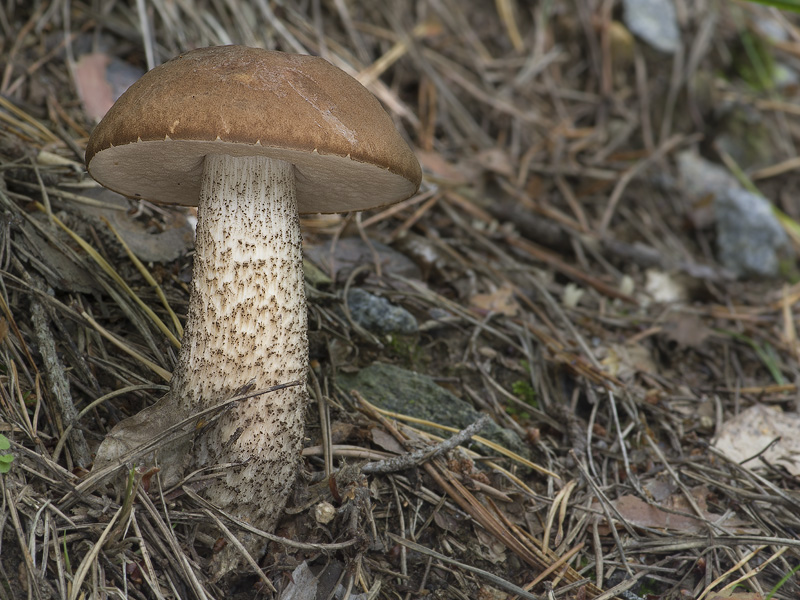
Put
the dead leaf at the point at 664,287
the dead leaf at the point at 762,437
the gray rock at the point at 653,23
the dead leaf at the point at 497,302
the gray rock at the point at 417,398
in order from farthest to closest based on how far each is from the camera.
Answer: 1. the gray rock at the point at 653,23
2. the dead leaf at the point at 664,287
3. the dead leaf at the point at 497,302
4. the dead leaf at the point at 762,437
5. the gray rock at the point at 417,398

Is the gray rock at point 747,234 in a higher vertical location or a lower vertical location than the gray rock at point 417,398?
lower

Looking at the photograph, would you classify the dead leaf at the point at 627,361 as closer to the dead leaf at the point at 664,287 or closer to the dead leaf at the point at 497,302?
the dead leaf at the point at 497,302

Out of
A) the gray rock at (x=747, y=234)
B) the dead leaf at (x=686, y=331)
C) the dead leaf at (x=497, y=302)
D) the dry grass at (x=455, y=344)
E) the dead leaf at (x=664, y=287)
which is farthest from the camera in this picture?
the gray rock at (x=747, y=234)

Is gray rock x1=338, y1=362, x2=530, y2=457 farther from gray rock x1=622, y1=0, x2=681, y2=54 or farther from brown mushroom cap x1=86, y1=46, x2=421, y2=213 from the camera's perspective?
gray rock x1=622, y1=0, x2=681, y2=54

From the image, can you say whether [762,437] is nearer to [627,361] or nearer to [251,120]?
[627,361]

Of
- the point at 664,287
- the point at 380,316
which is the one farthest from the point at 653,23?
the point at 380,316

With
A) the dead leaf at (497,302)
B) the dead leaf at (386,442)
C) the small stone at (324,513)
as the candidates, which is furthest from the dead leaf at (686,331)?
the small stone at (324,513)

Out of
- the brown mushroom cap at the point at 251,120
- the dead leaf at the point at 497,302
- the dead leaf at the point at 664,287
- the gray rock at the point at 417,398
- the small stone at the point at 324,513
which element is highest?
the brown mushroom cap at the point at 251,120
